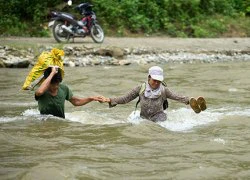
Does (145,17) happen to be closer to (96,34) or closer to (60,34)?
(96,34)

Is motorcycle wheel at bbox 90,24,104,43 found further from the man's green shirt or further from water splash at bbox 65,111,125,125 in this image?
the man's green shirt

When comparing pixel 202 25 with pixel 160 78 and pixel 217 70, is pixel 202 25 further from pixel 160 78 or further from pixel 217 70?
pixel 160 78

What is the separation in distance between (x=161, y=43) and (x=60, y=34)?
4565 mm

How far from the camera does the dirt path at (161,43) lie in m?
18.8

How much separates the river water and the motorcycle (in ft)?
21.3

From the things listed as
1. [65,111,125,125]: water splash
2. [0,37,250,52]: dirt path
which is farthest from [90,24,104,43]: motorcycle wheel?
[65,111,125,125]: water splash

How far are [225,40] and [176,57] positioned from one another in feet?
16.3

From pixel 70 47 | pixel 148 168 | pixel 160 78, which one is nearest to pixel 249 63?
pixel 70 47

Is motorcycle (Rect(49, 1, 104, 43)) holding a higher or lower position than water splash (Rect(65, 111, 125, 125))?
higher

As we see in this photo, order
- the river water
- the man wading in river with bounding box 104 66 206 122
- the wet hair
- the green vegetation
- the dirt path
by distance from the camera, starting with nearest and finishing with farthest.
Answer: the river water < the wet hair < the man wading in river with bounding box 104 66 206 122 < the dirt path < the green vegetation

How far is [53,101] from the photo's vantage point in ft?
25.7

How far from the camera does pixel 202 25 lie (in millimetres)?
25562

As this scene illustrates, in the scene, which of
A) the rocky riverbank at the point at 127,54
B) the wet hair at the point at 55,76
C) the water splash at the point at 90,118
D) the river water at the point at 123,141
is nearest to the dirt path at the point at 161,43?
the rocky riverbank at the point at 127,54

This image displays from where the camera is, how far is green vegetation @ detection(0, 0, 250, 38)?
22.2m
